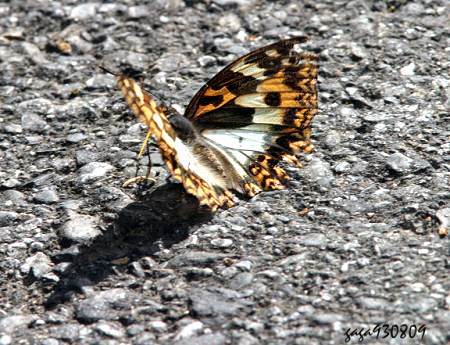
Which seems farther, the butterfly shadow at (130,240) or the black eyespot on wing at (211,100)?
the black eyespot on wing at (211,100)

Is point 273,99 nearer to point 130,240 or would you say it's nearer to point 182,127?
point 182,127

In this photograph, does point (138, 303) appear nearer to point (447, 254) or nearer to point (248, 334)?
point (248, 334)

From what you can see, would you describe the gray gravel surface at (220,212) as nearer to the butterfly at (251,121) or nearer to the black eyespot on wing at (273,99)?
the butterfly at (251,121)

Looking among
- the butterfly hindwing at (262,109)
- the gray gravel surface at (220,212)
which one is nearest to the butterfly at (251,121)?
the butterfly hindwing at (262,109)

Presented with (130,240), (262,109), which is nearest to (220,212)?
(130,240)

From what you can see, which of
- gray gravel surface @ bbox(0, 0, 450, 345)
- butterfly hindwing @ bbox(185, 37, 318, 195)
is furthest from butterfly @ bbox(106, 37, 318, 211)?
gray gravel surface @ bbox(0, 0, 450, 345)

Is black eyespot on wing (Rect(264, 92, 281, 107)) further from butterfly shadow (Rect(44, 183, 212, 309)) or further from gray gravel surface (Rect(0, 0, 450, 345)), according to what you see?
butterfly shadow (Rect(44, 183, 212, 309))
